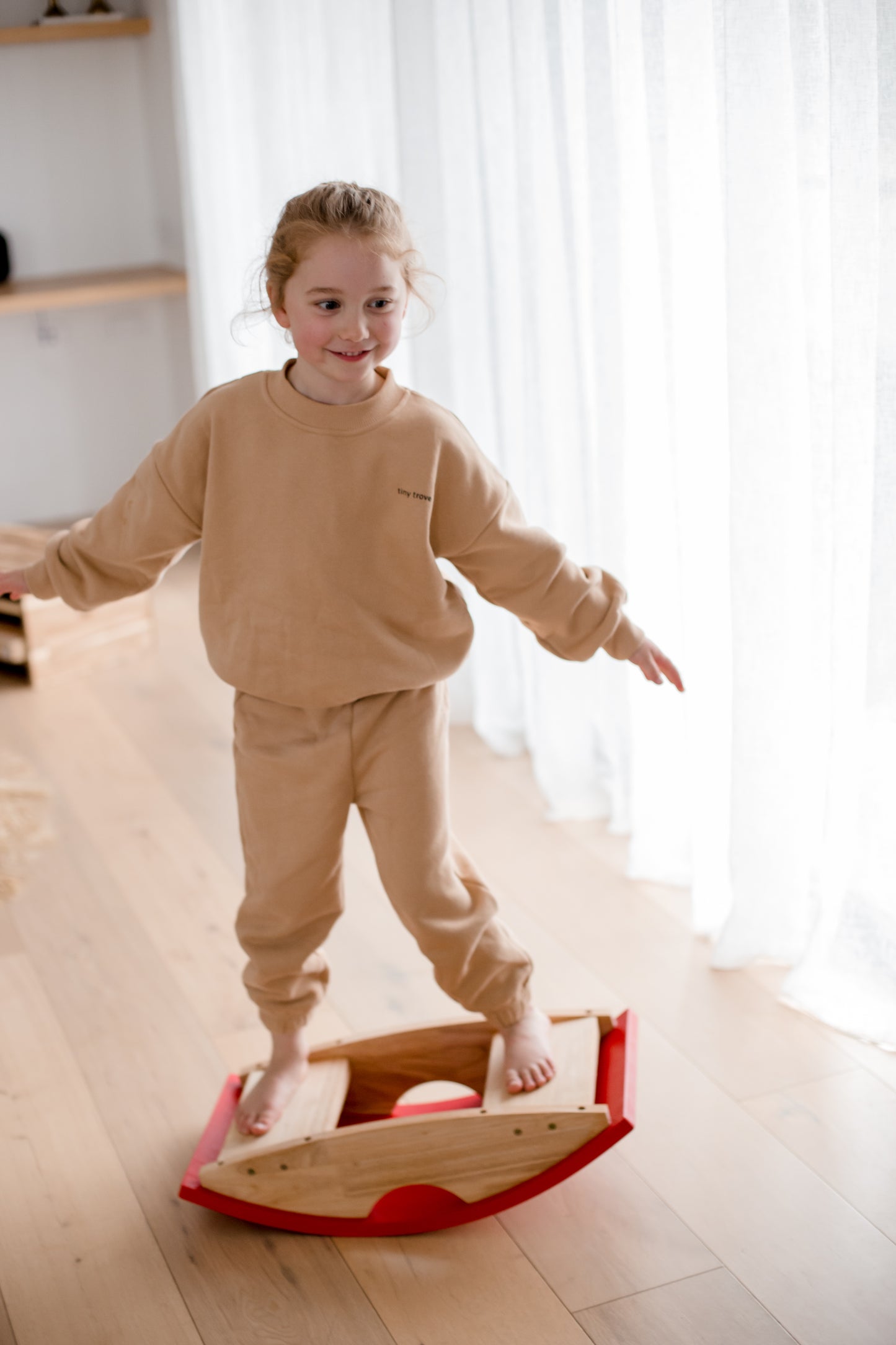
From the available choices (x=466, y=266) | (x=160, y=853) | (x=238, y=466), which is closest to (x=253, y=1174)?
(x=238, y=466)

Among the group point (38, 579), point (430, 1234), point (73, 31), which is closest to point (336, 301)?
point (38, 579)

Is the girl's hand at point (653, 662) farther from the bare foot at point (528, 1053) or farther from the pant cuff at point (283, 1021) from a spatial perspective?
the pant cuff at point (283, 1021)

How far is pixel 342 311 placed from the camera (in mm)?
1184

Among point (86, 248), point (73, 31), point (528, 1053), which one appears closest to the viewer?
point (528, 1053)

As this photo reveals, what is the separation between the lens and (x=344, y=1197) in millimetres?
1360

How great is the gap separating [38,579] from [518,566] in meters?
0.48

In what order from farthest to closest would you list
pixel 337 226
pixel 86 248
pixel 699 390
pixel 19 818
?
pixel 86 248 < pixel 19 818 < pixel 699 390 < pixel 337 226

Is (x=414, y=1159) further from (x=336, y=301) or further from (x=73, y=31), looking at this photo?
(x=73, y=31)

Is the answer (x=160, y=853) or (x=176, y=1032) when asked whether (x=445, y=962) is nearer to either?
(x=176, y=1032)

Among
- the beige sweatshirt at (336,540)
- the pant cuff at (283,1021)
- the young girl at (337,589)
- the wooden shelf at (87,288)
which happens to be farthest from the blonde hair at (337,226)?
the wooden shelf at (87,288)

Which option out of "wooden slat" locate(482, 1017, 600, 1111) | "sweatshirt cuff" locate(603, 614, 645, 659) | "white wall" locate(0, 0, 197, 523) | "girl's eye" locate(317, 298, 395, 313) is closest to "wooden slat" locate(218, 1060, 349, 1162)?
"wooden slat" locate(482, 1017, 600, 1111)

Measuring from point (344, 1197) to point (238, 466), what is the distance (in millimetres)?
720

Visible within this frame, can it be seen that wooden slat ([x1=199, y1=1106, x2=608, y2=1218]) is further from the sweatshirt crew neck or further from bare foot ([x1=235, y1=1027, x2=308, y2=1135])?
the sweatshirt crew neck

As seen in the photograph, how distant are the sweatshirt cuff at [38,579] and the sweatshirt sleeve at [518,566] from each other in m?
0.39
